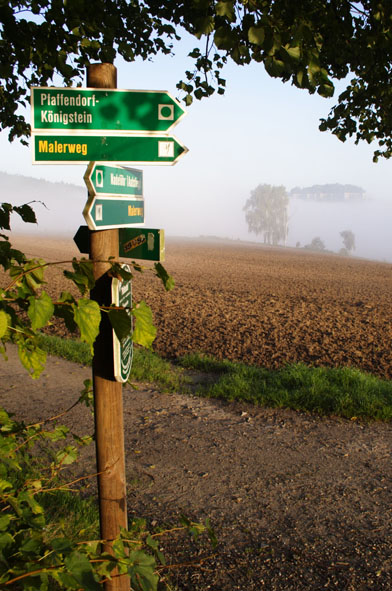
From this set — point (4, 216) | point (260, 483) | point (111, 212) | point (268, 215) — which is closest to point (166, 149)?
point (111, 212)

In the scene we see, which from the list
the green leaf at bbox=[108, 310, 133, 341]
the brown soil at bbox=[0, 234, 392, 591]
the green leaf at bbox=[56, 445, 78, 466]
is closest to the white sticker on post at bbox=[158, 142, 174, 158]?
the green leaf at bbox=[108, 310, 133, 341]

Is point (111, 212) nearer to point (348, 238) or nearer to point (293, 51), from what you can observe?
point (293, 51)

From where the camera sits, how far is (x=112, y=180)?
2400 millimetres

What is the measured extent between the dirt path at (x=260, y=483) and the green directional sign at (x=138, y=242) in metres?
2.07

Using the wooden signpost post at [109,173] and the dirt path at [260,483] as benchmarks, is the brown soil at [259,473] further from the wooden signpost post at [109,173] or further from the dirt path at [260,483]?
the wooden signpost post at [109,173]

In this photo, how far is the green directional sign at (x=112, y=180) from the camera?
2283 mm

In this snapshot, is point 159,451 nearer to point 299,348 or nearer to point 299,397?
point 299,397

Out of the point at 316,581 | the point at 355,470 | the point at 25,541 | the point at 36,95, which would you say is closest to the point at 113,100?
the point at 36,95

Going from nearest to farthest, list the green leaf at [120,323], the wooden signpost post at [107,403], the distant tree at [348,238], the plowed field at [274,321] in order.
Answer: the green leaf at [120,323], the wooden signpost post at [107,403], the plowed field at [274,321], the distant tree at [348,238]

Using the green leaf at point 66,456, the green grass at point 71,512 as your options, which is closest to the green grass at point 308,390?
the green grass at point 71,512

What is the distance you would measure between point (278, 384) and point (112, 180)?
5072 millimetres

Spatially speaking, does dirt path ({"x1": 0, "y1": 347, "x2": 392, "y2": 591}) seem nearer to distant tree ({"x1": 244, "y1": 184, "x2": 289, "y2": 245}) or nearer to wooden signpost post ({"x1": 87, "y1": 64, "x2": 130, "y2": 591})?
wooden signpost post ({"x1": 87, "y1": 64, "x2": 130, "y2": 591})

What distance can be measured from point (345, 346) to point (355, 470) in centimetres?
541

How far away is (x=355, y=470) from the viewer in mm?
4535
